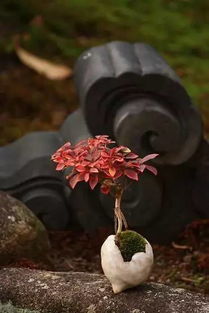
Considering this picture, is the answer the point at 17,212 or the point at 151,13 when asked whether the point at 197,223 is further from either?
the point at 151,13

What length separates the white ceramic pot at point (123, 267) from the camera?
3023mm

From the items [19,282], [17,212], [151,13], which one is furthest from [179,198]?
[151,13]

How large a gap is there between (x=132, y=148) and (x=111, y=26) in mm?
3731

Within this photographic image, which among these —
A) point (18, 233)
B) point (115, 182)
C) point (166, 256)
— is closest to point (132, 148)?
point (166, 256)

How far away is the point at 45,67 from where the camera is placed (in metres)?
7.25

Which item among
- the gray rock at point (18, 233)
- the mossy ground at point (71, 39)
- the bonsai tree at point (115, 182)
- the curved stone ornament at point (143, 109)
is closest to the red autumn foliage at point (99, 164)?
the bonsai tree at point (115, 182)

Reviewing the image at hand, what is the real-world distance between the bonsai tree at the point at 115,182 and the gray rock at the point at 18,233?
0.70 m

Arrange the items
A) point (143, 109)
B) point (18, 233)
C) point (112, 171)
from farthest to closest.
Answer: point (143, 109) < point (18, 233) < point (112, 171)

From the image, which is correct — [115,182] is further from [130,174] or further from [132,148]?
[132,148]

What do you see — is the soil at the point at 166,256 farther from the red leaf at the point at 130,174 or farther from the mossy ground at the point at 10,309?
the red leaf at the point at 130,174

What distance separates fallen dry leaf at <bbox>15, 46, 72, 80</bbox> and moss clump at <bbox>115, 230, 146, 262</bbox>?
13.7 ft

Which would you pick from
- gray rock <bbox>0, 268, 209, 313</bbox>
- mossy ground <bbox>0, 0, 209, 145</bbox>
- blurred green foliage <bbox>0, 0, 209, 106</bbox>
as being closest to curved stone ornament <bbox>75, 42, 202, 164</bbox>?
gray rock <bbox>0, 268, 209, 313</bbox>

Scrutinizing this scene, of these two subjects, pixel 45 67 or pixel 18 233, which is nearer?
pixel 18 233

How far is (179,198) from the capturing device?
4754 millimetres
